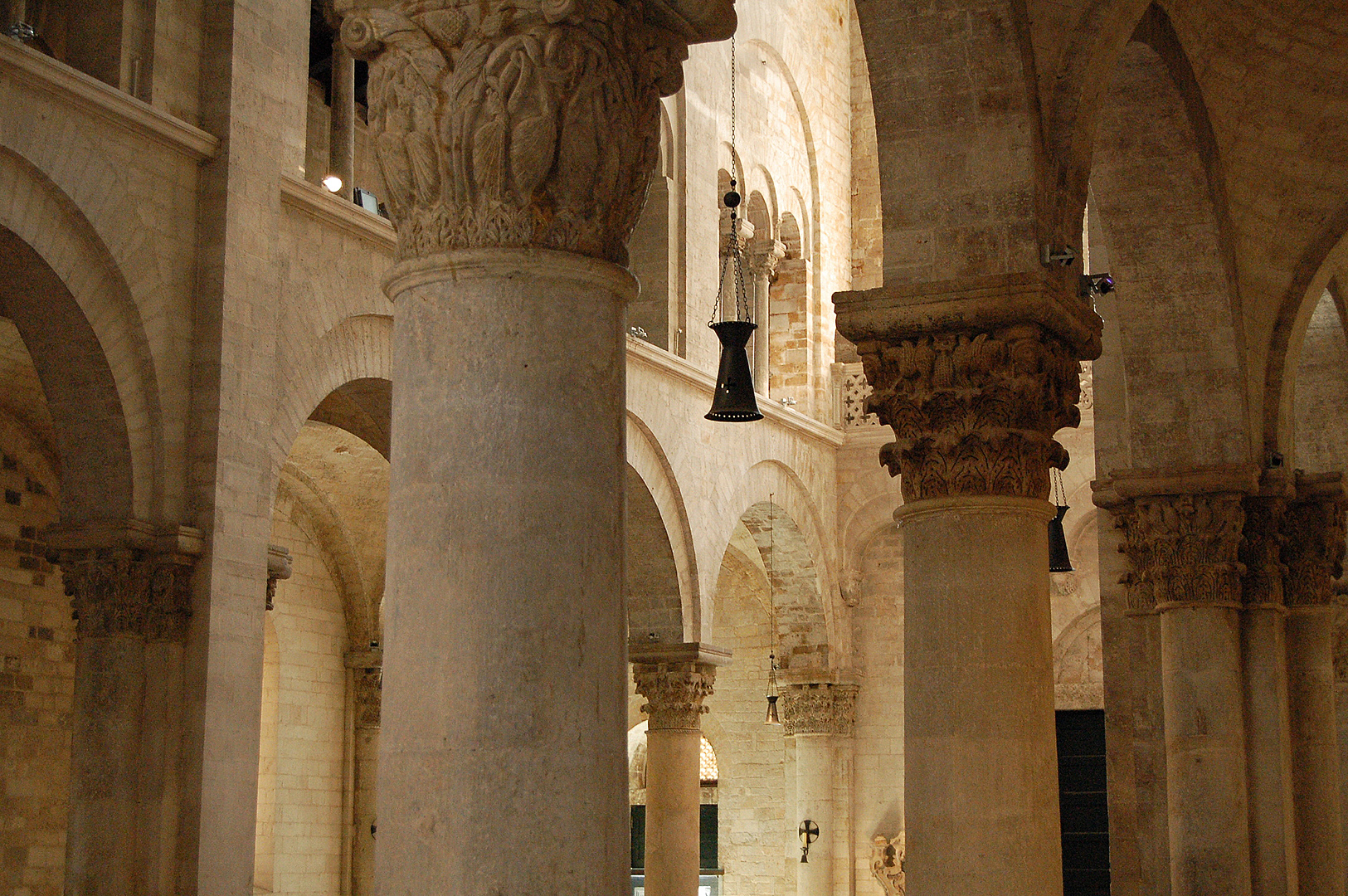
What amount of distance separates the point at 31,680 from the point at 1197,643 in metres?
8.50

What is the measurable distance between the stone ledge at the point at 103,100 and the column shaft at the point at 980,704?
594cm

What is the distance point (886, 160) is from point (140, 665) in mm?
5805

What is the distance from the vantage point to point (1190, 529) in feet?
27.5

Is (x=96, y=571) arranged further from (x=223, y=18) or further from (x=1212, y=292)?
(x=1212, y=292)

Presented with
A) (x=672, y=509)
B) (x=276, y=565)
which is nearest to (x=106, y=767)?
(x=276, y=565)

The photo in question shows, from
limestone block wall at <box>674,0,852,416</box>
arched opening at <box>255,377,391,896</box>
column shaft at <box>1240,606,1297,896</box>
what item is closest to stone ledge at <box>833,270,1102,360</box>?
column shaft at <box>1240,606,1297,896</box>

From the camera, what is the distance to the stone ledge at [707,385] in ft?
47.8

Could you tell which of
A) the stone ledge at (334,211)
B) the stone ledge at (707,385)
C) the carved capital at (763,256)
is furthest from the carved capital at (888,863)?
the stone ledge at (334,211)

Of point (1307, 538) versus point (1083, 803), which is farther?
point (1083, 803)

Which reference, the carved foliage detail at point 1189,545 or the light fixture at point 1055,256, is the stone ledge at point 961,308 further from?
the carved foliage detail at point 1189,545

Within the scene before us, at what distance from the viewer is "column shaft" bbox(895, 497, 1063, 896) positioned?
5.31 metres

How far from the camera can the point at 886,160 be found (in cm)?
611

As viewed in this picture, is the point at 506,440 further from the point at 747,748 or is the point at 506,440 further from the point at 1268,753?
the point at 747,748

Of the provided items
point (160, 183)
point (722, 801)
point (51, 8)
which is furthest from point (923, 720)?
point (722, 801)
